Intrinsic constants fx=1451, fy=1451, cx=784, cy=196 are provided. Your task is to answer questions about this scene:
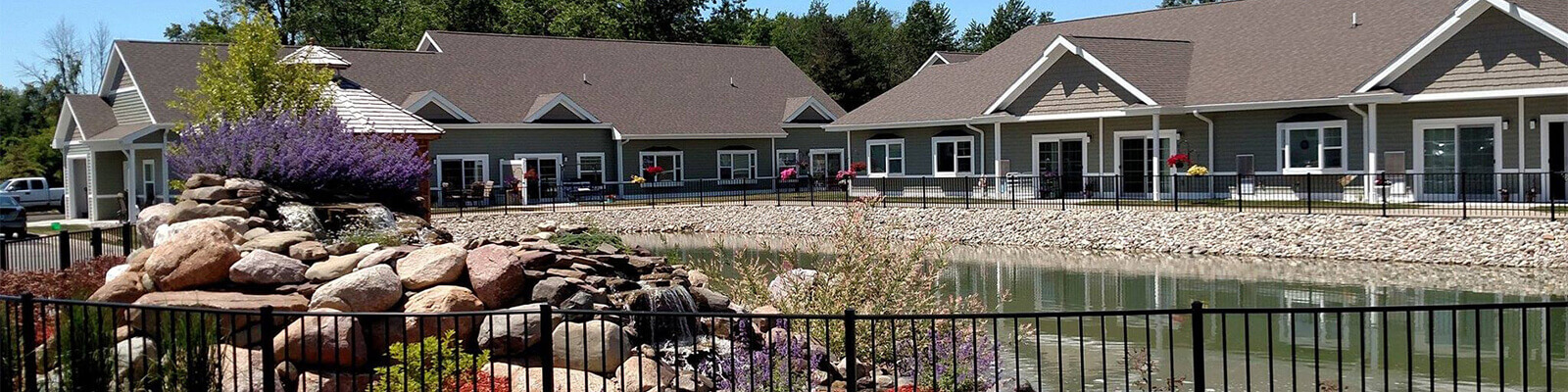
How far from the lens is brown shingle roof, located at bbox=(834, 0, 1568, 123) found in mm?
33844

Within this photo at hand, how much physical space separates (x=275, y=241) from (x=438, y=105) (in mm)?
30911

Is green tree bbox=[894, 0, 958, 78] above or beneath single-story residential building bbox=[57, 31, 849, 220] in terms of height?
above

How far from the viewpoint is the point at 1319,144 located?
108 feet

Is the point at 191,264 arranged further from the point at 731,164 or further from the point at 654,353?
the point at 731,164

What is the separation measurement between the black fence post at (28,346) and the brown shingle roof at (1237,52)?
27.7 m

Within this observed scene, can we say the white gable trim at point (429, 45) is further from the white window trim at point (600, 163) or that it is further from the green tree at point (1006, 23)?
the green tree at point (1006, 23)

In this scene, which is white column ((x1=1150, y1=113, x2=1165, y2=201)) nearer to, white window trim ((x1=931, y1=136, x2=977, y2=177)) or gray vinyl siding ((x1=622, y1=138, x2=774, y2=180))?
white window trim ((x1=931, y1=136, x2=977, y2=177))

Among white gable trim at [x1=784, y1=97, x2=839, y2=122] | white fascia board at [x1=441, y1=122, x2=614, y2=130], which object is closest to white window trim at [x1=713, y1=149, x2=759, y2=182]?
white gable trim at [x1=784, y1=97, x2=839, y2=122]

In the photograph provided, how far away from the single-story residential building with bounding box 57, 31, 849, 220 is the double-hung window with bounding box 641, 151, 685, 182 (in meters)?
Answer: 0.05

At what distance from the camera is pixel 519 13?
217 ft

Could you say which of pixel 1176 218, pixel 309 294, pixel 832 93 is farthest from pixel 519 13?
pixel 309 294

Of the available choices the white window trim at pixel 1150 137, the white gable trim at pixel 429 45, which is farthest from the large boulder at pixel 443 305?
the white gable trim at pixel 429 45

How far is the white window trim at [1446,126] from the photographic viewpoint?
29703 millimetres

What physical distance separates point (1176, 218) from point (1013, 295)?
993 cm
